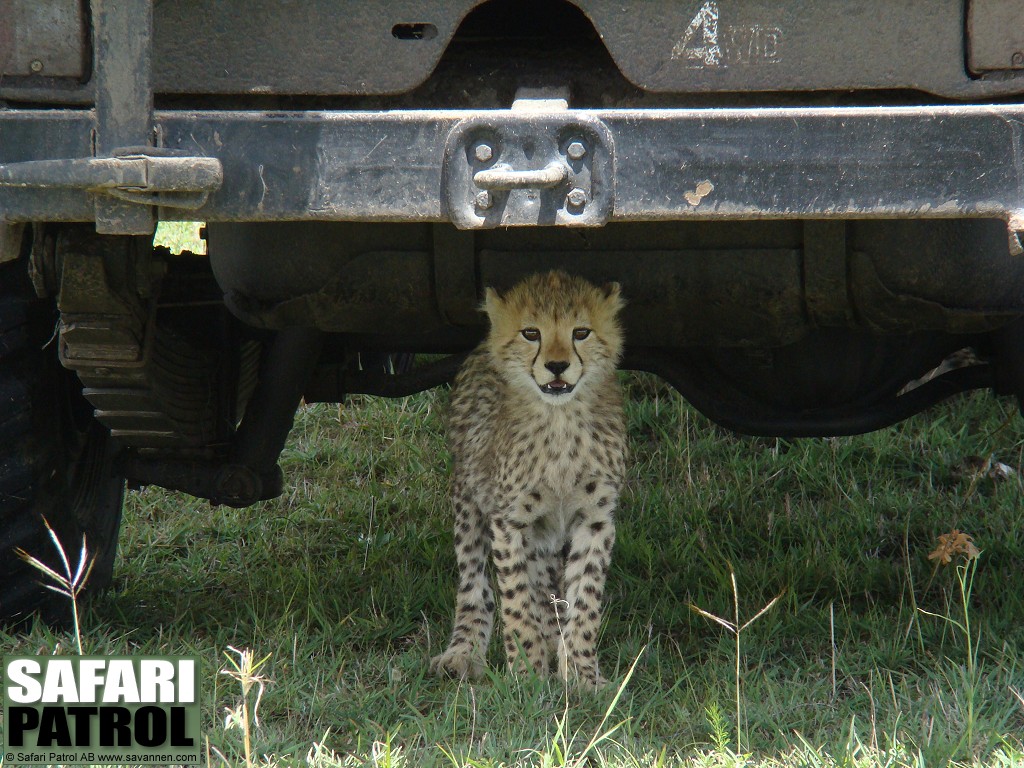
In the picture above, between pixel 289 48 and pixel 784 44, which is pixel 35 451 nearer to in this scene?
pixel 289 48

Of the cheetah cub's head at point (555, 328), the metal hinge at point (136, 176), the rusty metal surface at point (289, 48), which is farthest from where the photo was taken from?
the cheetah cub's head at point (555, 328)

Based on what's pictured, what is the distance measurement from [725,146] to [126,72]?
105 centimetres

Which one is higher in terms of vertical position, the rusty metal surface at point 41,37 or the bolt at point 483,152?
the rusty metal surface at point 41,37

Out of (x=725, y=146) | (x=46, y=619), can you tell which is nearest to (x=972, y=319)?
(x=725, y=146)

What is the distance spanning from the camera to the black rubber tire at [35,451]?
2.96m

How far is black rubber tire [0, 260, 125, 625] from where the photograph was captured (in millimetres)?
2957

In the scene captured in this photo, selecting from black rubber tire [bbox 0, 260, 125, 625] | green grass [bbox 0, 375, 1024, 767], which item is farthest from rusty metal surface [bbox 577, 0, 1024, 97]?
black rubber tire [bbox 0, 260, 125, 625]

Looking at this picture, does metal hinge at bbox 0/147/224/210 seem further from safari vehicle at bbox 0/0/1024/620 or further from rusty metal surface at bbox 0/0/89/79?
rusty metal surface at bbox 0/0/89/79

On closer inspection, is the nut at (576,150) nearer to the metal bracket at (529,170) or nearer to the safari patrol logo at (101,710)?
the metal bracket at (529,170)

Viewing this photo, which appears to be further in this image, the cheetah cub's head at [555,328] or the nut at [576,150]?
the cheetah cub's head at [555,328]

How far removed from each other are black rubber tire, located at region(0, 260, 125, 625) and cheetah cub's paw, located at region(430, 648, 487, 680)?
98cm

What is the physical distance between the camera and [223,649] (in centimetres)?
337

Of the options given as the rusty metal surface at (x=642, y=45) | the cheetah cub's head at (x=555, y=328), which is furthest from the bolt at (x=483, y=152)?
the cheetah cub's head at (x=555, y=328)

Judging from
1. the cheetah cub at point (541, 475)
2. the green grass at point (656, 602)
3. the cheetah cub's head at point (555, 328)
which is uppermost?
the cheetah cub's head at point (555, 328)
